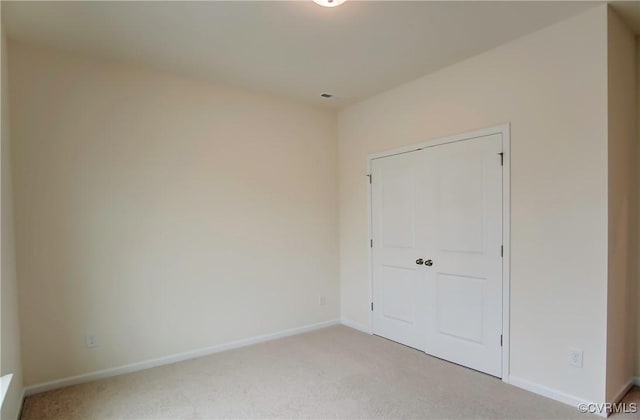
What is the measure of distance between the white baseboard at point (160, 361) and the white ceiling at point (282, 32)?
267cm

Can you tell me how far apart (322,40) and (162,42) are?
1.25 meters

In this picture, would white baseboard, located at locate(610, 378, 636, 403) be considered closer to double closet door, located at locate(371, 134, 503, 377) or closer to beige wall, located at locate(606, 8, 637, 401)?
beige wall, located at locate(606, 8, 637, 401)

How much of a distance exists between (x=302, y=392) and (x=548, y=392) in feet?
5.95

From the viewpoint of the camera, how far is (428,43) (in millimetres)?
2822

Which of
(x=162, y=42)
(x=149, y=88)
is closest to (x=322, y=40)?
(x=162, y=42)

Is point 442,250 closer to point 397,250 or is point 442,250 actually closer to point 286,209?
point 397,250

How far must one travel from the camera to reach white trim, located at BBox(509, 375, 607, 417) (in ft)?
8.09

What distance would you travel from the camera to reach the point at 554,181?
8.51ft

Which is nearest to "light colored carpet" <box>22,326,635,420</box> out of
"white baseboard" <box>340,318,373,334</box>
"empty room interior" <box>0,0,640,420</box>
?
"empty room interior" <box>0,0,640,420</box>

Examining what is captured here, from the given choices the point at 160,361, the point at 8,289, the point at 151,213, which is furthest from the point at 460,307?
the point at 8,289

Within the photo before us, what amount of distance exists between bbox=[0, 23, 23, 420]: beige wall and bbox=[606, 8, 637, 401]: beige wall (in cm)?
374

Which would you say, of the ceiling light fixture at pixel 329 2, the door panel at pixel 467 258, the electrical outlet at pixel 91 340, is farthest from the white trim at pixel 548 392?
the electrical outlet at pixel 91 340

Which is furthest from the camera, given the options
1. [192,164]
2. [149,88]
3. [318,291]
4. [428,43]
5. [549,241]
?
[318,291]

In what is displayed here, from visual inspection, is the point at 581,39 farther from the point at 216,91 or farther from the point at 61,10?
the point at 61,10
